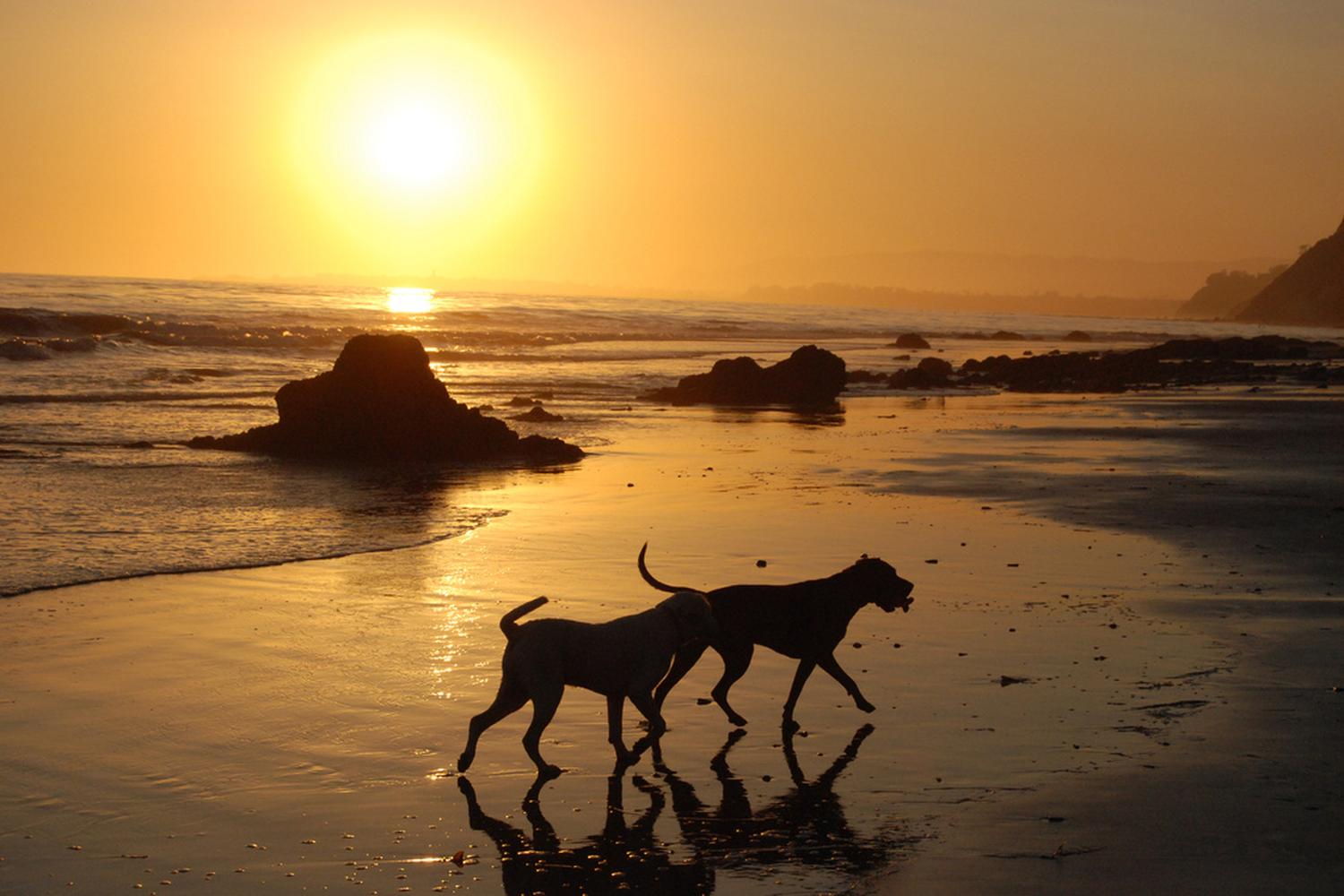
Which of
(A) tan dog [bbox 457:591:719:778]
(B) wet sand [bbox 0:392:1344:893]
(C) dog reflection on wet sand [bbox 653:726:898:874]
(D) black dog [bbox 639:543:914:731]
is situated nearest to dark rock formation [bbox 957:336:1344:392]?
(B) wet sand [bbox 0:392:1344:893]

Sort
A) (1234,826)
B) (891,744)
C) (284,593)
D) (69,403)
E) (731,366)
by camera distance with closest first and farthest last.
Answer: (1234,826) → (891,744) → (284,593) → (69,403) → (731,366)

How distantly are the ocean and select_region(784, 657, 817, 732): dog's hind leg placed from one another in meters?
6.53

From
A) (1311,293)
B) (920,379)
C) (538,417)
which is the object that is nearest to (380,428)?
(538,417)

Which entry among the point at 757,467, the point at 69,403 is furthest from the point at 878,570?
the point at 69,403

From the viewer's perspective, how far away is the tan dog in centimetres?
736

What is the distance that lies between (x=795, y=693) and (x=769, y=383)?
2918 centimetres

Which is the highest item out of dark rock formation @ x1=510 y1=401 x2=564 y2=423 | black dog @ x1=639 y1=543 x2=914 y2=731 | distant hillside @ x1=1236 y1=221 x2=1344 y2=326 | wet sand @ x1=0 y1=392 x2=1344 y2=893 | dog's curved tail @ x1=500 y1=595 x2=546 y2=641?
distant hillside @ x1=1236 y1=221 x2=1344 y2=326

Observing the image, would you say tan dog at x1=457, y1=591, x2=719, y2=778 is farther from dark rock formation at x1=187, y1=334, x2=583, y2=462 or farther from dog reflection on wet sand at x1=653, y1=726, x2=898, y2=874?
dark rock formation at x1=187, y1=334, x2=583, y2=462

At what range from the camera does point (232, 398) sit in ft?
112

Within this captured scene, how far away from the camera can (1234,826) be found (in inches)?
251

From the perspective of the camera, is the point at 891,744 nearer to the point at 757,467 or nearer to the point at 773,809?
the point at 773,809

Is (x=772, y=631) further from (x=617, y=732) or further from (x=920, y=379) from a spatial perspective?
(x=920, y=379)

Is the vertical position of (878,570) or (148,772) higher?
(878,570)

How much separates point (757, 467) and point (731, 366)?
16.2 meters
